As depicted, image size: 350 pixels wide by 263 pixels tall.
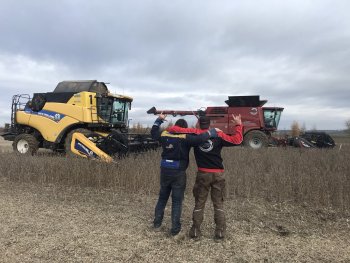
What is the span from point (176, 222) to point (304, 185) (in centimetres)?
340

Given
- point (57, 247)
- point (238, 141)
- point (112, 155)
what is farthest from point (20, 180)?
point (238, 141)

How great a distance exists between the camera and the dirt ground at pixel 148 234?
457 cm

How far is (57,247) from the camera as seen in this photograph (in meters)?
4.82

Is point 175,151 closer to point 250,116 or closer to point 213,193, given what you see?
point 213,193

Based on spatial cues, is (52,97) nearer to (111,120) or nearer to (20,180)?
(111,120)

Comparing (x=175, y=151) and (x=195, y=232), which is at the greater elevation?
(x=175, y=151)

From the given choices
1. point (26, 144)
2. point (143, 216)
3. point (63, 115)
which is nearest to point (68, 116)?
point (63, 115)

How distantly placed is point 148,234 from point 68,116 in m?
9.74

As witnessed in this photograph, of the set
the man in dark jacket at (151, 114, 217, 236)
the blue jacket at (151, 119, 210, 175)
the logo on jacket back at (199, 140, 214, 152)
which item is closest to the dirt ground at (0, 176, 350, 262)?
the man in dark jacket at (151, 114, 217, 236)

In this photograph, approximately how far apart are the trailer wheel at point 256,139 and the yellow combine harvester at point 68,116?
6.78 metres

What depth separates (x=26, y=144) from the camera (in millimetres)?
15148

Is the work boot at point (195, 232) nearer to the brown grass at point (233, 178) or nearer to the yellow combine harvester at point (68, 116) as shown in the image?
the brown grass at point (233, 178)

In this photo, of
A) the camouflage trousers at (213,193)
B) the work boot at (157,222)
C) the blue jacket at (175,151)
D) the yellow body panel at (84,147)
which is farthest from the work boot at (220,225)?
the yellow body panel at (84,147)

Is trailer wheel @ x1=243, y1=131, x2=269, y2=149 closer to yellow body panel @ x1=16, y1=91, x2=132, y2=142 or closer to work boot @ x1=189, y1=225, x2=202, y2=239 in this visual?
yellow body panel @ x1=16, y1=91, x2=132, y2=142
